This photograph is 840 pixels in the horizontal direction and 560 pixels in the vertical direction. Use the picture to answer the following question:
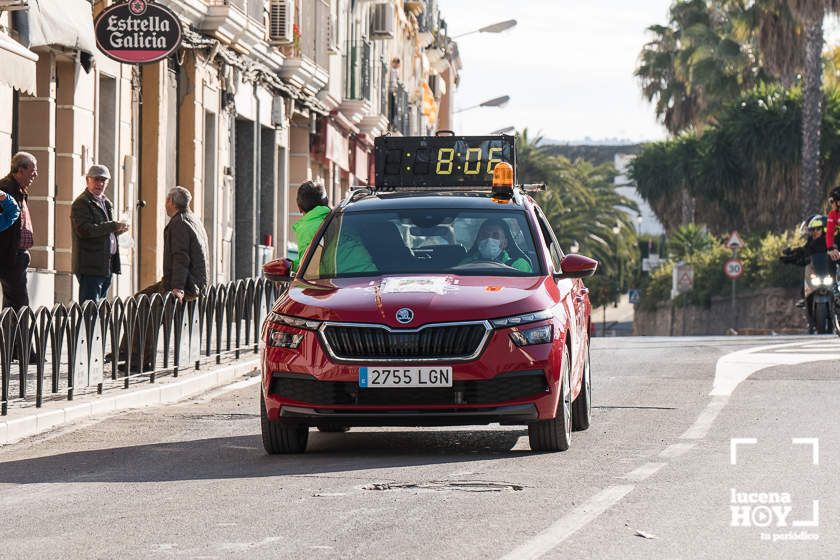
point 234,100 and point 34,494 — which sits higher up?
point 234,100

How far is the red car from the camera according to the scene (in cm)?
1068

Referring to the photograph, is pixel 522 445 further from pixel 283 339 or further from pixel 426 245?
pixel 283 339

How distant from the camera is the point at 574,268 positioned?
11727 millimetres

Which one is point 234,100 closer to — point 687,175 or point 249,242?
point 249,242

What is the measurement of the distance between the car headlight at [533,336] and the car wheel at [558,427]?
236 mm

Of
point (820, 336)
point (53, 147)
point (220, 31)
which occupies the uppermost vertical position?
point (220, 31)

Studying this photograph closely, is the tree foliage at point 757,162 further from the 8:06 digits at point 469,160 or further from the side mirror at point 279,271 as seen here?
the side mirror at point 279,271

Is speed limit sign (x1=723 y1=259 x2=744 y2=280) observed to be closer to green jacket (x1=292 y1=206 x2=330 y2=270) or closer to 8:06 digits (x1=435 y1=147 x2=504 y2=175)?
8:06 digits (x1=435 y1=147 x2=504 y2=175)

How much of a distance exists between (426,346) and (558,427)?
1.01 m

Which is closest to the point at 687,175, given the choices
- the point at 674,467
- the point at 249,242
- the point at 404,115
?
the point at 404,115

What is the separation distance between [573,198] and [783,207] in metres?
31.0

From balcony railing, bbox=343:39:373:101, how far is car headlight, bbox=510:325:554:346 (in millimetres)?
33569

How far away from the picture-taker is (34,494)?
950cm

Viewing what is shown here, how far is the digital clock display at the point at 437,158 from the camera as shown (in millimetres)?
24266
